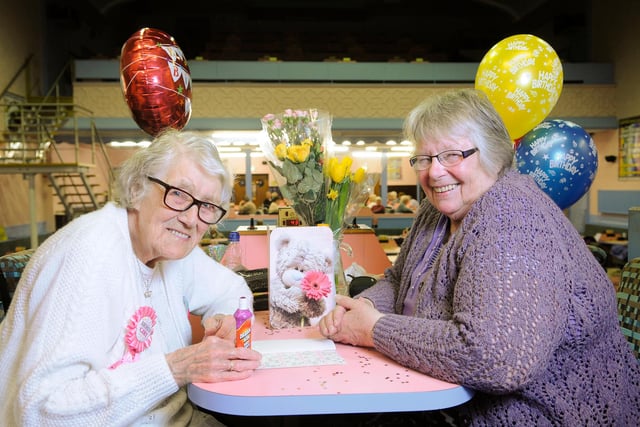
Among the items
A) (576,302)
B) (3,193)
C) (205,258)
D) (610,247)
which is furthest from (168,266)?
(3,193)

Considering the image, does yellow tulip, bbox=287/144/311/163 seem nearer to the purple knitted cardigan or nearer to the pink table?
the purple knitted cardigan

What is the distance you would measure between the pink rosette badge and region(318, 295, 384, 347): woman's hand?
19.8 inches

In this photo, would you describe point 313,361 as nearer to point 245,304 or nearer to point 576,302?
point 245,304

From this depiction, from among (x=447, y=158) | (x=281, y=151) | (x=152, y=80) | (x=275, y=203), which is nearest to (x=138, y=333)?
(x=281, y=151)

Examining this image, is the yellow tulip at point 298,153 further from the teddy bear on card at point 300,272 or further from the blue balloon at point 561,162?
the blue balloon at point 561,162

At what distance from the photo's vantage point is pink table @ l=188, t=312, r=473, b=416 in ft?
3.61

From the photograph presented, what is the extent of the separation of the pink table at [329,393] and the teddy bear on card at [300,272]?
0.39m

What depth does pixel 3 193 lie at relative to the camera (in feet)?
28.3

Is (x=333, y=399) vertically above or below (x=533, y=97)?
below

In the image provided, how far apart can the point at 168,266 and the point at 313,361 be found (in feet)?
1.88

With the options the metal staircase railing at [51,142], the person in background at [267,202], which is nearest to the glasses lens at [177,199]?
the metal staircase railing at [51,142]

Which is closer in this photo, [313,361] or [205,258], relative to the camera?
[313,361]

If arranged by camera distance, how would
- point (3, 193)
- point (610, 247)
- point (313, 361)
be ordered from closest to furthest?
point (313, 361) < point (610, 247) < point (3, 193)

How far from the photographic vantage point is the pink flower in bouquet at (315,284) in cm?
161
